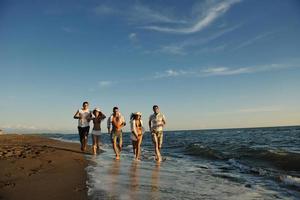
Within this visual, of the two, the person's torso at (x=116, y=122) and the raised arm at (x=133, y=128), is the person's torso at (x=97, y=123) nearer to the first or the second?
the person's torso at (x=116, y=122)

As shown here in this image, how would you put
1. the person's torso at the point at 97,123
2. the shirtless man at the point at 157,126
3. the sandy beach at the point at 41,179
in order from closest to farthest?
the sandy beach at the point at 41,179, the shirtless man at the point at 157,126, the person's torso at the point at 97,123

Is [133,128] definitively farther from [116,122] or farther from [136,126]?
[116,122]

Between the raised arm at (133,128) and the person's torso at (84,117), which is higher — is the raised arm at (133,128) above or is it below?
below

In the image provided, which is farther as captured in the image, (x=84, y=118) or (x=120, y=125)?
(x=84, y=118)

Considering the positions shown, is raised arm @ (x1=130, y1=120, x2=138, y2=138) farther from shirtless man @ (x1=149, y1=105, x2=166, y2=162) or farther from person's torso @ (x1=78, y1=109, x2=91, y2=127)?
person's torso @ (x1=78, y1=109, x2=91, y2=127)

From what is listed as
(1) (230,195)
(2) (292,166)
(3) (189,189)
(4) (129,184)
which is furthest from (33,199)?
(2) (292,166)

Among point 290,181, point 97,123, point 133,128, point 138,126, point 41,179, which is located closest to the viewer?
point 41,179

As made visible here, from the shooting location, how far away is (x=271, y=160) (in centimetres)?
1452

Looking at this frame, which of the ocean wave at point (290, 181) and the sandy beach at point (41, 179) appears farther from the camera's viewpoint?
the ocean wave at point (290, 181)

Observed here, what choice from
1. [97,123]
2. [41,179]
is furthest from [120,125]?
[41,179]

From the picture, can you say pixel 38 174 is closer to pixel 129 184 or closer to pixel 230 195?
pixel 129 184

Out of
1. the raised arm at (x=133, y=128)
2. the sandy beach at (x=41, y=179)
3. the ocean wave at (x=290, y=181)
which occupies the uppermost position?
the raised arm at (x=133, y=128)

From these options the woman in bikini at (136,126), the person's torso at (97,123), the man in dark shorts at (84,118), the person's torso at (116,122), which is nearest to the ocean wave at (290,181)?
the woman in bikini at (136,126)

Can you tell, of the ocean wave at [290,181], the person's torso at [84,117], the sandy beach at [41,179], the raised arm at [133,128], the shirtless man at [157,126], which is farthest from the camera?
the person's torso at [84,117]
